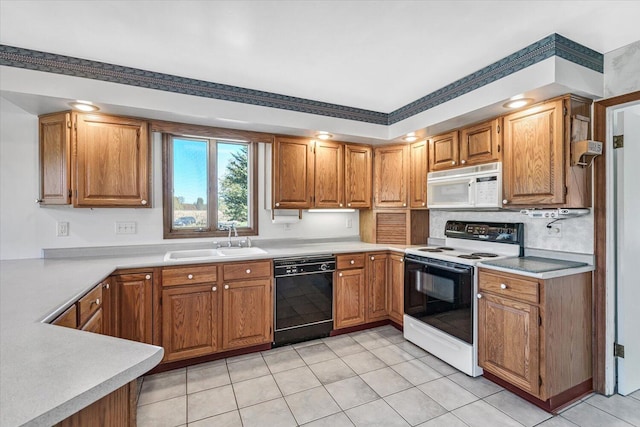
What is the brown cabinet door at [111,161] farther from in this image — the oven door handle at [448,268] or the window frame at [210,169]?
the oven door handle at [448,268]

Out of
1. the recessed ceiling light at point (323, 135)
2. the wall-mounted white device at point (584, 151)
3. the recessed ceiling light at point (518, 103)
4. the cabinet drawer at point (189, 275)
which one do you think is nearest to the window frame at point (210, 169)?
the recessed ceiling light at point (323, 135)

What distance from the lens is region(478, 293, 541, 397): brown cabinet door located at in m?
2.10

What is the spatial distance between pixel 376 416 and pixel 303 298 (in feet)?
4.24

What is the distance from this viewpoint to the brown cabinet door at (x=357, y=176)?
368cm

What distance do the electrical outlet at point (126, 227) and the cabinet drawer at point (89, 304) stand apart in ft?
3.23

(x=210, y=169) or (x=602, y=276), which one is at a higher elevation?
(x=210, y=169)

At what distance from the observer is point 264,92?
9.75ft

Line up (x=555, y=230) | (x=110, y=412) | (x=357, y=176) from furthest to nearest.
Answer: (x=357, y=176) < (x=555, y=230) < (x=110, y=412)

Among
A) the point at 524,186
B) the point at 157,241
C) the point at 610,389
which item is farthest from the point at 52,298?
the point at 610,389

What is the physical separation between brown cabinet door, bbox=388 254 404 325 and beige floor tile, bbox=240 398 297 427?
5.49 ft

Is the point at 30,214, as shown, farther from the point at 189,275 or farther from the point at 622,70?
the point at 622,70

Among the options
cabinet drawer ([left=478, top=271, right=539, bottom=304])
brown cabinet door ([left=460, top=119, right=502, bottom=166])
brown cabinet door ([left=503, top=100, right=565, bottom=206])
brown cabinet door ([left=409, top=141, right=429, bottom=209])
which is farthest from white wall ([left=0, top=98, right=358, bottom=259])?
brown cabinet door ([left=503, top=100, right=565, bottom=206])

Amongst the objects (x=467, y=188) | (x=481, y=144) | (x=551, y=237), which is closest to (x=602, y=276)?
(x=551, y=237)

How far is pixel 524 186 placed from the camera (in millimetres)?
2447
